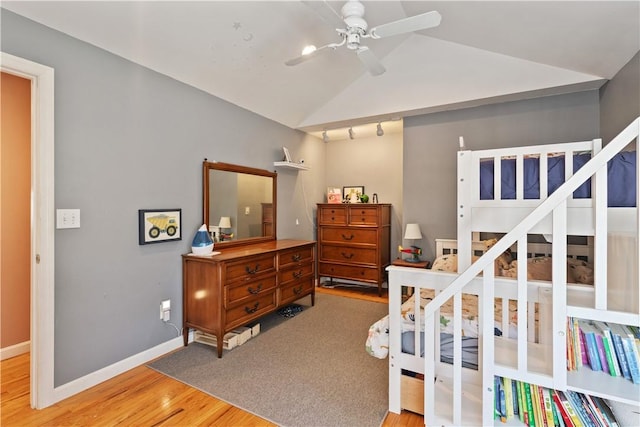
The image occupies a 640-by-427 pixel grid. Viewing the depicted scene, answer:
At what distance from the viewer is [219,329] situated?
252 centimetres

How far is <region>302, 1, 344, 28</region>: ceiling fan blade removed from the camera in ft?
5.31

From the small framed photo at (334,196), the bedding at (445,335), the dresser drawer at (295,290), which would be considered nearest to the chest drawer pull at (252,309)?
the dresser drawer at (295,290)

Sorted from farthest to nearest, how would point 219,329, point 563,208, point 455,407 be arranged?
1. point 219,329
2. point 455,407
3. point 563,208

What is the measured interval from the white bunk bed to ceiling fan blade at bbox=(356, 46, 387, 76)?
936mm

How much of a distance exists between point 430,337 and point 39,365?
2.36 m

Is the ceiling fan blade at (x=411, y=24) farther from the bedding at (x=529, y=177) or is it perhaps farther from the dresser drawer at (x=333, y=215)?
the dresser drawer at (x=333, y=215)

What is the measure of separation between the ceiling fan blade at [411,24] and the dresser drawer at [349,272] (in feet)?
10.1

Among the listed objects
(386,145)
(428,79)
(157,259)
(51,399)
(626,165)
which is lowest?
(51,399)

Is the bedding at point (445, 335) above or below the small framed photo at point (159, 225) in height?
below

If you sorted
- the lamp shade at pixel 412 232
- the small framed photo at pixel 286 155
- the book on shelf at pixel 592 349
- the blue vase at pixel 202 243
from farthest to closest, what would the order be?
the small framed photo at pixel 286 155, the lamp shade at pixel 412 232, the blue vase at pixel 202 243, the book on shelf at pixel 592 349

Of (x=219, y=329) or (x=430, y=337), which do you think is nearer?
(x=430, y=337)

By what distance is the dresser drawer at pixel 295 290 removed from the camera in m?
3.28

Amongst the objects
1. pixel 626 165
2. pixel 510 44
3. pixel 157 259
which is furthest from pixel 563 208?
pixel 157 259

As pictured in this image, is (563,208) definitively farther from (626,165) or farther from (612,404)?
(612,404)
